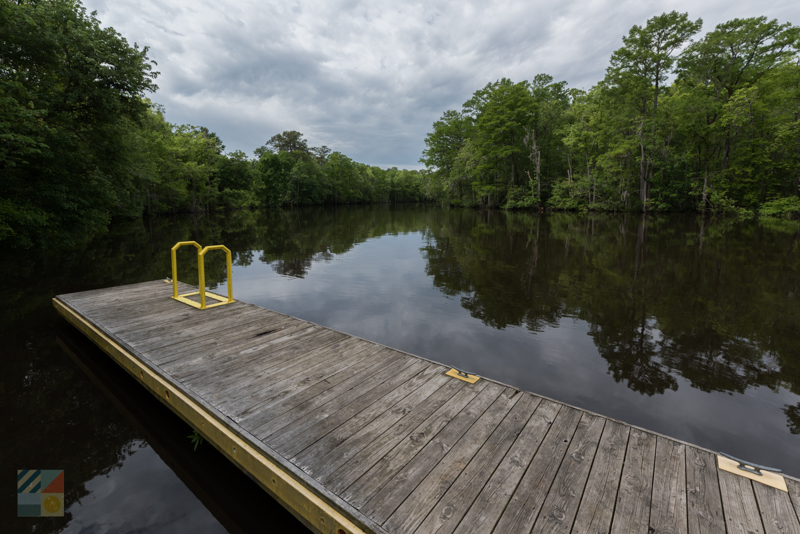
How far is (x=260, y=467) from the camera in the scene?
8.06 ft

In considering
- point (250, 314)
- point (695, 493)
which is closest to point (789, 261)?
point (695, 493)

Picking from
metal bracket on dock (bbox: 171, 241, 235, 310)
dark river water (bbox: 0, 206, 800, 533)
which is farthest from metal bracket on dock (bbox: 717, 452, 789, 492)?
metal bracket on dock (bbox: 171, 241, 235, 310)

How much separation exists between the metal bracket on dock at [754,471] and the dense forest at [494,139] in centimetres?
1428

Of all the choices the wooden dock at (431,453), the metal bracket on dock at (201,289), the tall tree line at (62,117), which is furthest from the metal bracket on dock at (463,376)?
the tall tree line at (62,117)

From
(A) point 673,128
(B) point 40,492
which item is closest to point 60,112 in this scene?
(B) point 40,492

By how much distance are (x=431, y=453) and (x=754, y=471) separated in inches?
83.2

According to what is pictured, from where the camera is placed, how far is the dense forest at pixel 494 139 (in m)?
11.1

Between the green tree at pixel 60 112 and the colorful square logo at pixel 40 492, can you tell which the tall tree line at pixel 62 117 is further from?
the colorful square logo at pixel 40 492

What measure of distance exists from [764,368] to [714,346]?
65cm

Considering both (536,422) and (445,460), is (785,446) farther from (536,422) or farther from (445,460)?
(445,460)

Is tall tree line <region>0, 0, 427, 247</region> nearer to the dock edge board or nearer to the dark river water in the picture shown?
the dark river water

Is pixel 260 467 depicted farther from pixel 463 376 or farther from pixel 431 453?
pixel 463 376

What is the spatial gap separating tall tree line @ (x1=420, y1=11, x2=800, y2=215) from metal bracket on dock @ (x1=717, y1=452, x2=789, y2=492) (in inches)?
1361

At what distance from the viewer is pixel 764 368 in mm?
4789
